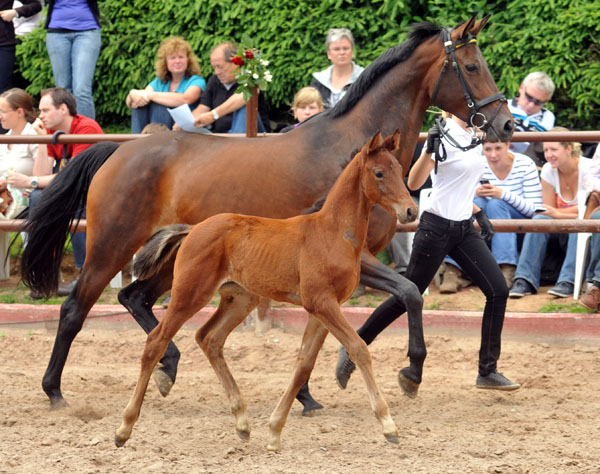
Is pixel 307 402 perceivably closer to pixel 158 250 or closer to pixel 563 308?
pixel 158 250

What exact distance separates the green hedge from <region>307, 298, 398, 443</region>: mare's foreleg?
4577 millimetres

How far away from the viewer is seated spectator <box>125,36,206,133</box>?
8406 mm

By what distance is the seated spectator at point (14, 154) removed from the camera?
311 inches

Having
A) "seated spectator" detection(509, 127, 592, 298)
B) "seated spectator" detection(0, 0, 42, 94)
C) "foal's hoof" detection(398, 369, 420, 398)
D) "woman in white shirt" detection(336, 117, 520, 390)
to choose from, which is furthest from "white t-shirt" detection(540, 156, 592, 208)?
"seated spectator" detection(0, 0, 42, 94)

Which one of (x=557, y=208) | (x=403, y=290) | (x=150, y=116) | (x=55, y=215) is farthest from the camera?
(x=150, y=116)

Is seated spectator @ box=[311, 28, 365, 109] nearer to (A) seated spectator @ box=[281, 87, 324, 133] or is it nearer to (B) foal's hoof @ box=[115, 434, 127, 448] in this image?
(A) seated spectator @ box=[281, 87, 324, 133]

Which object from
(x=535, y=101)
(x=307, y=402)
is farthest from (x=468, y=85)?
(x=535, y=101)

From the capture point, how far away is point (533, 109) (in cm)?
790

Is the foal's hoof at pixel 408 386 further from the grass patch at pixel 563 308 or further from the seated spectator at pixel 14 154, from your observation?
the seated spectator at pixel 14 154

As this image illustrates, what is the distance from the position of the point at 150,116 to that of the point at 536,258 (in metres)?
3.69

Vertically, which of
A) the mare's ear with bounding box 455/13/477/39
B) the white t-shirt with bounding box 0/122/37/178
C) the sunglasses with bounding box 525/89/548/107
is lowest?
the white t-shirt with bounding box 0/122/37/178

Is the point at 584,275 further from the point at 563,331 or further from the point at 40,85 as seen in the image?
the point at 40,85

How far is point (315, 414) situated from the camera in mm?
5332

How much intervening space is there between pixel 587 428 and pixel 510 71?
13.8ft
